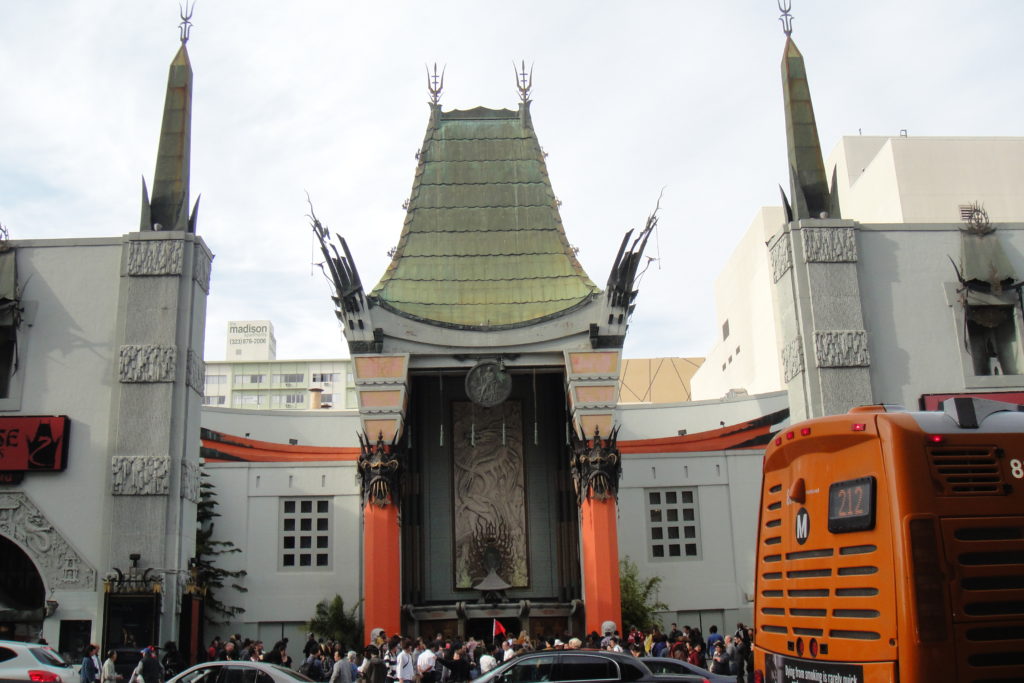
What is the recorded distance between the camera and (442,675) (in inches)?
699

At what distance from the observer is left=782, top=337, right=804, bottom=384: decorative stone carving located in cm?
2120

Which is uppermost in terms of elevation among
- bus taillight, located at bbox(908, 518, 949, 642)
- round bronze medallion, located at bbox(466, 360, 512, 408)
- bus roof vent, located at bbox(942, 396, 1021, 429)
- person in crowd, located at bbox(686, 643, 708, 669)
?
round bronze medallion, located at bbox(466, 360, 512, 408)

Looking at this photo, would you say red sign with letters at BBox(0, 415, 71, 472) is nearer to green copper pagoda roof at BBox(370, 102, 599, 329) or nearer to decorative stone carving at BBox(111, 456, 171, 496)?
decorative stone carving at BBox(111, 456, 171, 496)

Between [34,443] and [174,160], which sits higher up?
[174,160]

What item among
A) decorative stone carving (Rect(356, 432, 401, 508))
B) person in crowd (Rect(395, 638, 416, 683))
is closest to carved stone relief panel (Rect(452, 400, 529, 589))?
decorative stone carving (Rect(356, 432, 401, 508))

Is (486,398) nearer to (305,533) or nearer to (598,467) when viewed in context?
(598,467)

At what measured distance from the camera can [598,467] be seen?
28.6 metres

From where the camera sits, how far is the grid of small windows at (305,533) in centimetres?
3061

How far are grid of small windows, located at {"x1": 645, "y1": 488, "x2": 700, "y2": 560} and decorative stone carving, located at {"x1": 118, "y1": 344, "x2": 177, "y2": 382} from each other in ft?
51.7

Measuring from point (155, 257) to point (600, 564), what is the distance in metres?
14.1

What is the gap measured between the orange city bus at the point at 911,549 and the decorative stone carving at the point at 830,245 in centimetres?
1386

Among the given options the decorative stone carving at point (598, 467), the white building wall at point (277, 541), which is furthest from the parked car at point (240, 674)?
the white building wall at point (277, 541)

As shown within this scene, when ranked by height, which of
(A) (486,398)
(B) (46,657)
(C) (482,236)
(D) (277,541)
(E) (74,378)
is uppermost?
(C) (482,236)

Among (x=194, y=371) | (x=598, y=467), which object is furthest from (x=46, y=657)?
(x=598, y=467)
